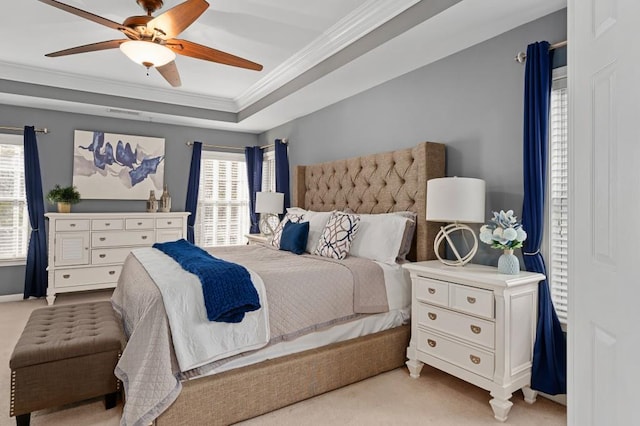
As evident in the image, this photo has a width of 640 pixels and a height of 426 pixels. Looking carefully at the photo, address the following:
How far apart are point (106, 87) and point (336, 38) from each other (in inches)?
120

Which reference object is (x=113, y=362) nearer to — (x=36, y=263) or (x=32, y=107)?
(x=36, y=263)

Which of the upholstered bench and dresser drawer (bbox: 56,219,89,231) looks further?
dresser drawer (bbox: 56,219,89,231)

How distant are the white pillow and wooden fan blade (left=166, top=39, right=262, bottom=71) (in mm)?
Answer: 1543

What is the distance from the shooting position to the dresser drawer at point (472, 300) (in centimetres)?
218

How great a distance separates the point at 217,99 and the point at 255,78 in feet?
3.66

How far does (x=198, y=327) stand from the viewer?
1.98m

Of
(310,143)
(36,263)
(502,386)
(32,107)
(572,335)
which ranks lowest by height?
(502,386)

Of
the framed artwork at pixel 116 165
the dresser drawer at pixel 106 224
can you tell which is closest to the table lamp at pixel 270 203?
the framed artwork at pixel 116 165

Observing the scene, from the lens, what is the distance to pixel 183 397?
1902 millimetres

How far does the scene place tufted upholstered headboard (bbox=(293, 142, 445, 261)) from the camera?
3010 millimetres

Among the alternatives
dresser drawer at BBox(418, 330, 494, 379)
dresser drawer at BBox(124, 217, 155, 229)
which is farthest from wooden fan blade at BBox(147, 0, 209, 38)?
dresser drawer at BBox(124, 217, 155, 229)

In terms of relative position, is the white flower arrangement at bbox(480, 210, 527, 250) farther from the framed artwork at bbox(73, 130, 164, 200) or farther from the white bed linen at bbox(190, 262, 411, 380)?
the framed artwork at bbox(73, 130, 164, 200)

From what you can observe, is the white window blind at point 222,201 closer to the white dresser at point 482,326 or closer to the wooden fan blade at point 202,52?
the wooden fan blade at point 202,52

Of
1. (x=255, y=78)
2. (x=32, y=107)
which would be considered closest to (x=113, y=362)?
(x=255, y=78)
